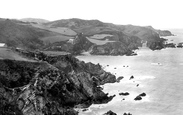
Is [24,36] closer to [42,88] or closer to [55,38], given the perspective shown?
[55,38]

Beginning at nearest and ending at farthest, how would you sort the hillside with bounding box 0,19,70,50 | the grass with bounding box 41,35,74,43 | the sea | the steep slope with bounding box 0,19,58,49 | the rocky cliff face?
the rocky cliff face → the sea → the steep slope with bounding box 0,19,58,49 → the hillside with bounding box 0,19,70,50 → the grass with bounding box 41,35,74,43

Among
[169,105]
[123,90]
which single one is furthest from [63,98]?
[169,105]

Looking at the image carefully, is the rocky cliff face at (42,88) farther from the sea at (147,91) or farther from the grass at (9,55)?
the sea at (147,91)

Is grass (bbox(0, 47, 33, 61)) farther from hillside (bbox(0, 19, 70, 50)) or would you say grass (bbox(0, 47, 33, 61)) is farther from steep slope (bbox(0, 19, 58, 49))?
steep slope (bbox(0, 19, 58, 49))

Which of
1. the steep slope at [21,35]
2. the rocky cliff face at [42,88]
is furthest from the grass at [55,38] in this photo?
the rocky cliff face at [42,88]

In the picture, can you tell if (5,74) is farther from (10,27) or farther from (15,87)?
(10,27)

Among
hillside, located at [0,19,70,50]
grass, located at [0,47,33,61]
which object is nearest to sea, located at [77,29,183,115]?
grass, located at [0,47,33,61]

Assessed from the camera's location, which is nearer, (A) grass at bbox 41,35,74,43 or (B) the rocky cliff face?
(B) the rocky cliff face

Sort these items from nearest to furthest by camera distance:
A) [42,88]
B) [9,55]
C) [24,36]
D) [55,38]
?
1. [42,88]
2. [9,55]
3. [24,36]
4. [55,38]

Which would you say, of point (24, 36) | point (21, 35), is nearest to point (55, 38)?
point (24, 36)
